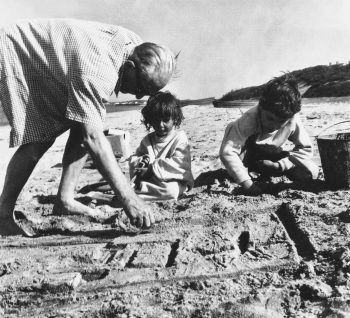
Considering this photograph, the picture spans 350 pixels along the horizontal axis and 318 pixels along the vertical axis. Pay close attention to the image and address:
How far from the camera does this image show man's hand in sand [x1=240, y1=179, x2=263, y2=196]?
3318 mm

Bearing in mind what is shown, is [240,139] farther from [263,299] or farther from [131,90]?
[263,299]

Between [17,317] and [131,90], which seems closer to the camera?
[17,317]

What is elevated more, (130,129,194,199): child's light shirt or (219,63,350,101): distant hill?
(130,129,194,199): child's light shirt

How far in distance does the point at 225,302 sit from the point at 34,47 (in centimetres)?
187

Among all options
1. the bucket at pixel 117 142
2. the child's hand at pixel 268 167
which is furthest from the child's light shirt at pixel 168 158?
the bucket at pixel 117 142

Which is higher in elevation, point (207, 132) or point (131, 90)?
point (131, 90)

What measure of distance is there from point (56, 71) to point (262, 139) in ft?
5.84

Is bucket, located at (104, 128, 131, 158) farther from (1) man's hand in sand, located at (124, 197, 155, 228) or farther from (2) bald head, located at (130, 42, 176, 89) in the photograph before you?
(1) man's hand in sand, located at (124, 197, 155, 228)

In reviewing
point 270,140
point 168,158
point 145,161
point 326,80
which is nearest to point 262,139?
point 270,140

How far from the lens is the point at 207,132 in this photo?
7.34 meters

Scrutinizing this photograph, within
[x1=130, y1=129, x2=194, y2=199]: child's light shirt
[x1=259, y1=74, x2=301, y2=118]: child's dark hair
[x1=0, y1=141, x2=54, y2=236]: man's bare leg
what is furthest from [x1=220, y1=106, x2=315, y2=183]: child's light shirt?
[x1=0, y1=141, x2=54, y2=236]: man's bare leg

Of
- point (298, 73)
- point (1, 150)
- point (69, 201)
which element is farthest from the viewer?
point (298, 73)

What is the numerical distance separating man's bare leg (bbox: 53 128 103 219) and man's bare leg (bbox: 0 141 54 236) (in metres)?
0.29

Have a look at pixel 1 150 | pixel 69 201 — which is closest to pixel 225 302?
pixel 69 201
